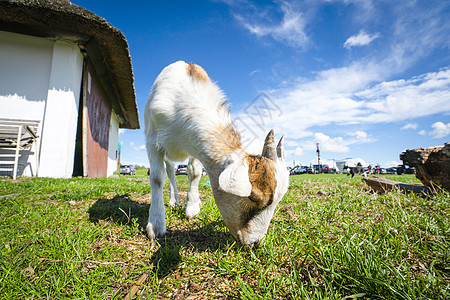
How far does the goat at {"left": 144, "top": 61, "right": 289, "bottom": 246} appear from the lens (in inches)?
68.8

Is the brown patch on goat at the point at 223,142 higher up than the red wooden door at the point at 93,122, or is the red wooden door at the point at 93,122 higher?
the red wooden door at the point at 93,122

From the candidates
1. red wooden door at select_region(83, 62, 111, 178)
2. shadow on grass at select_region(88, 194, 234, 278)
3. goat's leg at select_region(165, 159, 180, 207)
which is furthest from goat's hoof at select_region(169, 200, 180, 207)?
red wooden door at select_region(83, 62, 111, 178)

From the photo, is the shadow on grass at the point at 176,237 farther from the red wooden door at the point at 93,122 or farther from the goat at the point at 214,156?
the red wooden door at the point at 93,122

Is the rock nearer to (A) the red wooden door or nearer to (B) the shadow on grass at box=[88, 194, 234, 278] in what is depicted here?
(B) the shadow on grass at box=[88, 194, 234, 278]

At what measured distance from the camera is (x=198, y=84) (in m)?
2.66

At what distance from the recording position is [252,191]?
171 centimetres

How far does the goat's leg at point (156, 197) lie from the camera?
234 centimetres

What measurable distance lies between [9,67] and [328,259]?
38.9 ft

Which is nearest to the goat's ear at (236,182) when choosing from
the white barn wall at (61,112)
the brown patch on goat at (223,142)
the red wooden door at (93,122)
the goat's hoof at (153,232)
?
the brown patch on goat at (223,142)

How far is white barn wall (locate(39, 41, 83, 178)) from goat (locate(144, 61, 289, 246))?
666 centimetres

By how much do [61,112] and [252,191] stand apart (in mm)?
8917

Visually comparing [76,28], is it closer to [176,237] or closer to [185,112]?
[185,112]

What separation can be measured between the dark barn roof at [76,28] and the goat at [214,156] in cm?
619

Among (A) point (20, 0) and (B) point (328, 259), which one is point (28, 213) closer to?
(B) point (328, 259)
